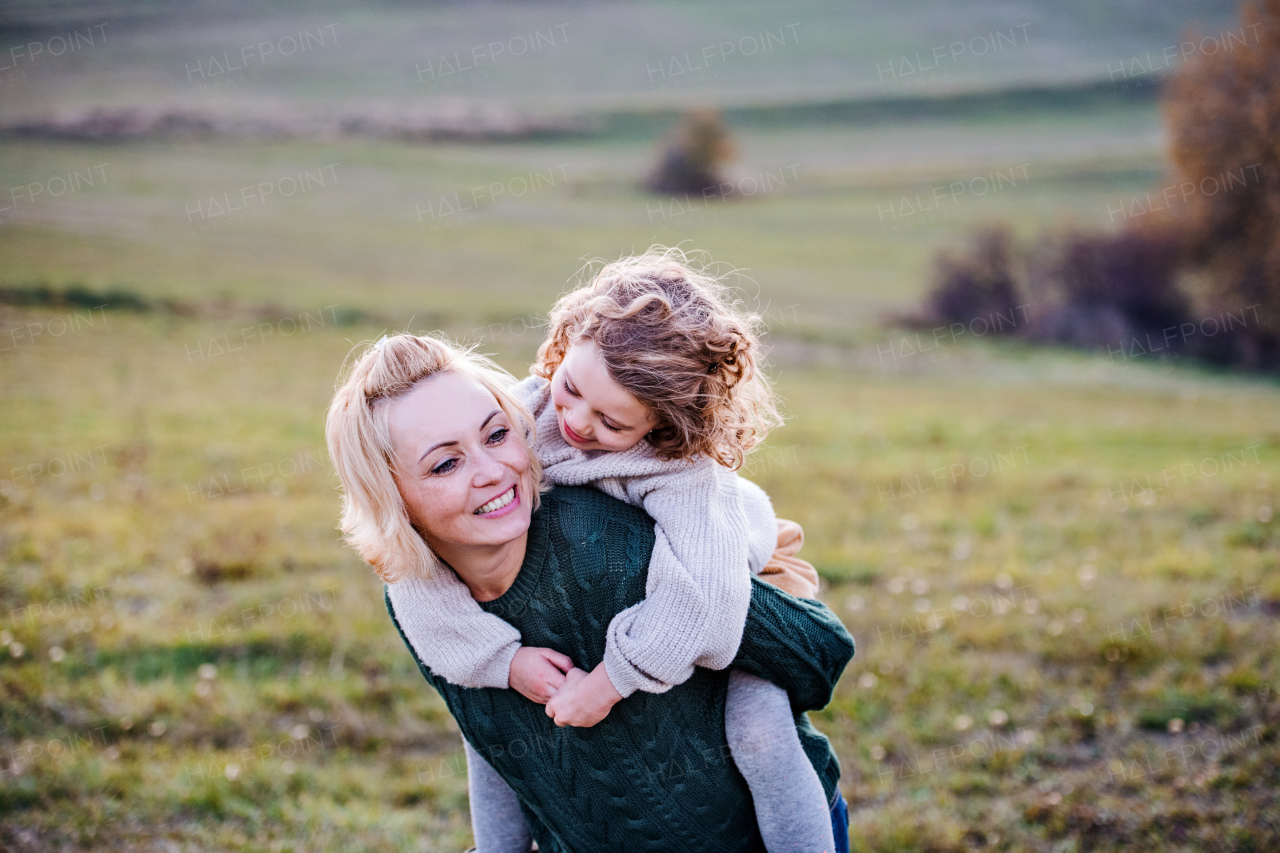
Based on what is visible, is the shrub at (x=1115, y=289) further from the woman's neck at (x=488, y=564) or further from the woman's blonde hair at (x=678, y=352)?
the woman's neck at (x=488, y=564)

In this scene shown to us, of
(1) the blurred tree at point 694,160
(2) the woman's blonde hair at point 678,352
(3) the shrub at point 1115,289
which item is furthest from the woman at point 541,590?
(1) the blurred tree at point 694,160

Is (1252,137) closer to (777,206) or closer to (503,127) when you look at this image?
(777,206)

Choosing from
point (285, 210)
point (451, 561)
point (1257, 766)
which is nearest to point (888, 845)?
point (1257, 766)

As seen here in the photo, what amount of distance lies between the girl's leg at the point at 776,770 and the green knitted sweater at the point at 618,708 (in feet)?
0.16

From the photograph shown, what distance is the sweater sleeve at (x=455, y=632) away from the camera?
2.19 meters

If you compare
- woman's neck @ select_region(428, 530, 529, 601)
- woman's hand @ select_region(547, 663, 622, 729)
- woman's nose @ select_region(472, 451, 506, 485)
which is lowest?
woman's hand @ select_region(547, 663, 622, 729)

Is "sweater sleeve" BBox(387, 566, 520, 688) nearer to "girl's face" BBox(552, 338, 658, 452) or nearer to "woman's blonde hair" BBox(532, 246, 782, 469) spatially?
"girl's face" BBox(552, 338, 658, 452)

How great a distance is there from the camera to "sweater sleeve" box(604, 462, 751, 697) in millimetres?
2080

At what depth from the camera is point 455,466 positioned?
2164mm

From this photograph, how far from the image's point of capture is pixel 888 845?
3.78 meters

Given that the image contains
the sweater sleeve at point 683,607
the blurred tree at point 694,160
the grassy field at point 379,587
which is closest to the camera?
the sweater sleeve at point 683,607

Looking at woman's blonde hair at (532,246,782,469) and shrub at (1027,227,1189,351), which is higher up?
woman's blonde hair at (532,246,782,469)

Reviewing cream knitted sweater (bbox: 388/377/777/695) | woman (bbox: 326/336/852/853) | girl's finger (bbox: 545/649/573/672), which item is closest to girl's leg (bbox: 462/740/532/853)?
woman (bbox: 326/336/852/853)

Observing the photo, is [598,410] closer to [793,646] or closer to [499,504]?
[499,504]
